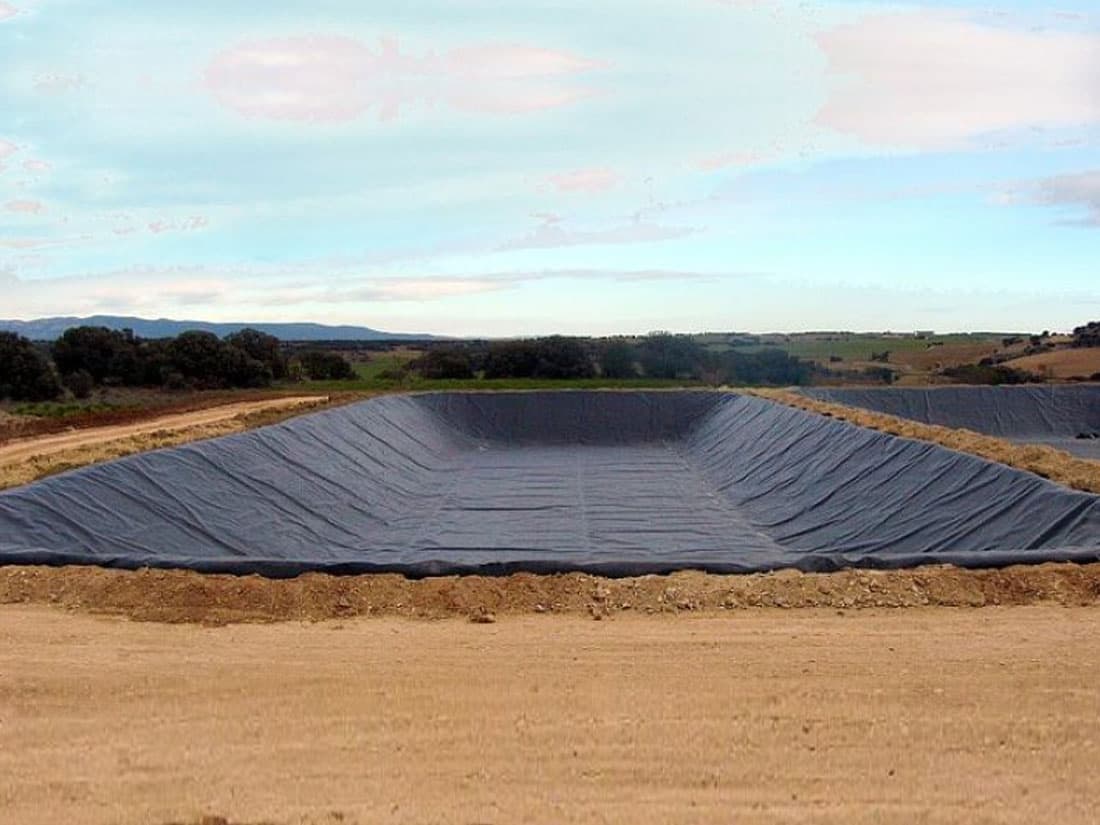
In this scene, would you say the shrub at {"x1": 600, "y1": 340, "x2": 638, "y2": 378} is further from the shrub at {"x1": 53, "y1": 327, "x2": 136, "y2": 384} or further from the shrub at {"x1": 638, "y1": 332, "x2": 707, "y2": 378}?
the shrub at {"x1": 53, "y1": 327, "x2": 136, "y2": 384}

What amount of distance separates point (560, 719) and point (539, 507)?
11.6m

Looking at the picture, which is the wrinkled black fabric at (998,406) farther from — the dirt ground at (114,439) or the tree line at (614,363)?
the dirt ground at (114,439)

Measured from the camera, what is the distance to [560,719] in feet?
18.0

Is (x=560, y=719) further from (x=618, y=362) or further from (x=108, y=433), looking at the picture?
(x=618, y=362)

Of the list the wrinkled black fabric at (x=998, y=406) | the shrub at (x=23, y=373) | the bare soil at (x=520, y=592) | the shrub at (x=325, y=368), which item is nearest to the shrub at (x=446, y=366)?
the shrub at (x=325, y=368)

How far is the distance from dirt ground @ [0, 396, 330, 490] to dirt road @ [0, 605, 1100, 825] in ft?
20.2

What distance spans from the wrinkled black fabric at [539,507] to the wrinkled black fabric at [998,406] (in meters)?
10.4

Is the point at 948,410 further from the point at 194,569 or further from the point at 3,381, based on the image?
the point at 3,381

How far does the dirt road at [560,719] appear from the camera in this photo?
4.50m

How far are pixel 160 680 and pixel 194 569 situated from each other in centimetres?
251

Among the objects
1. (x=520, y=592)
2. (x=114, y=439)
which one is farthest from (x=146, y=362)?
(x=520, y=592)

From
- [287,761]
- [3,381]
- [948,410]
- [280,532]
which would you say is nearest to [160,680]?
[287,761]

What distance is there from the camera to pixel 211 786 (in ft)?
15.4

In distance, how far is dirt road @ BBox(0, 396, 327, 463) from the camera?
19.9 m
